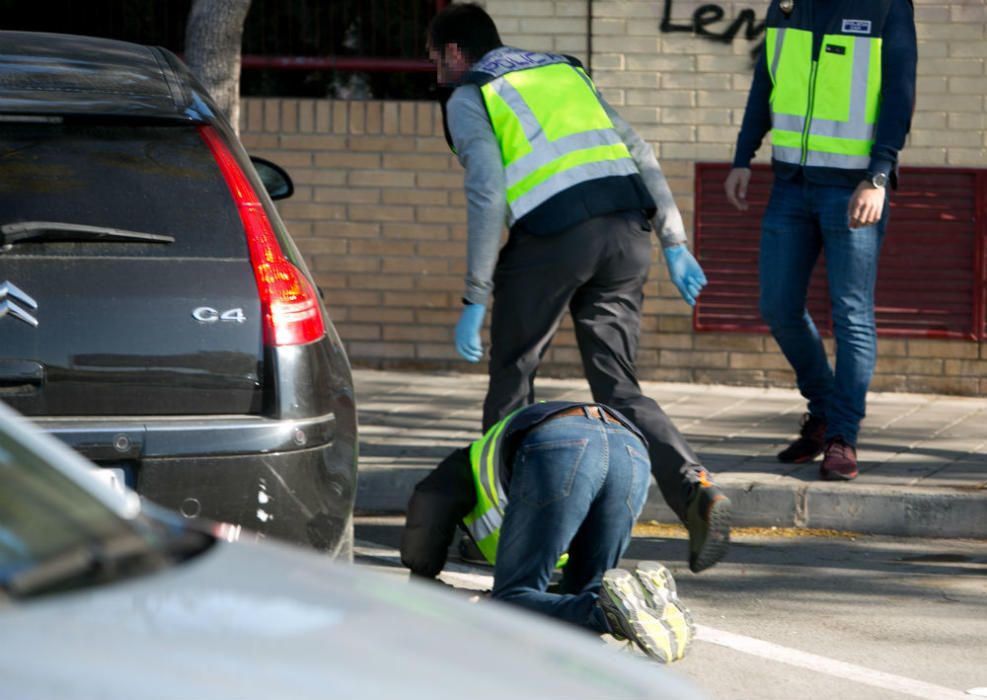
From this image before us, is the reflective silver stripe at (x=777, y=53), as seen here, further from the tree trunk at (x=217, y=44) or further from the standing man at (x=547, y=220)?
the tree trunk at (x=217, y=44)

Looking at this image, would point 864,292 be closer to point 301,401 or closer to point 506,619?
point 301,401

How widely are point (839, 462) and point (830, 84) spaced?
1.42m

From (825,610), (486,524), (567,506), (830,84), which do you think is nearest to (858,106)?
(830,84)

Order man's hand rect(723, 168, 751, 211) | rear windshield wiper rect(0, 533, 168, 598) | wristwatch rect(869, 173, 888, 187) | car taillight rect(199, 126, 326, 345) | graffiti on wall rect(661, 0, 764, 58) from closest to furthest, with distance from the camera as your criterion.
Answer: rear windshield wiper rect(0, 533, 168, 598) < car taillight rect(199, 126, 326, 345) < wristwatch rect(869, 173, 888, 187) < man's hand rect(723, 168, 751, 211) < graffiti on wall rect(661, 0, 764, 58)

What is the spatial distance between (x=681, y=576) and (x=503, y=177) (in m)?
1.39

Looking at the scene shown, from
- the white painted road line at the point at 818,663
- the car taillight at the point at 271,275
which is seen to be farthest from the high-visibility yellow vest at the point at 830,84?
the car taillight at the point at 271,275

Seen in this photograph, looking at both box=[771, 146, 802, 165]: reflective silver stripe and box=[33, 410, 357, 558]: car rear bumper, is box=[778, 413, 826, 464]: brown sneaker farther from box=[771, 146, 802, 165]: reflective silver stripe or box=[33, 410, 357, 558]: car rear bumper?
box=[33, 410, 357, 558]: car rear bumper

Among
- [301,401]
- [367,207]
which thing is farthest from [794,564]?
[367,207]

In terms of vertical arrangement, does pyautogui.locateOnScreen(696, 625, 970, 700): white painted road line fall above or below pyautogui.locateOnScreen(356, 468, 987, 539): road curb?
above

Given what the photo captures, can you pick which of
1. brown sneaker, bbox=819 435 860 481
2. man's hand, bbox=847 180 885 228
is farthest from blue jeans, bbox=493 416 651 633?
man's hand, bbox=847 180 885 228

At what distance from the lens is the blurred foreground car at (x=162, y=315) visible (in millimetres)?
4113

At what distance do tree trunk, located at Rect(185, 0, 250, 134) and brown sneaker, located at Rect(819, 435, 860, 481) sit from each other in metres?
2.86

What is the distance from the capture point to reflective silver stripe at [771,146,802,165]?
6.73m

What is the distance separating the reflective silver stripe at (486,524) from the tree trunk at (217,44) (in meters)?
3.43
